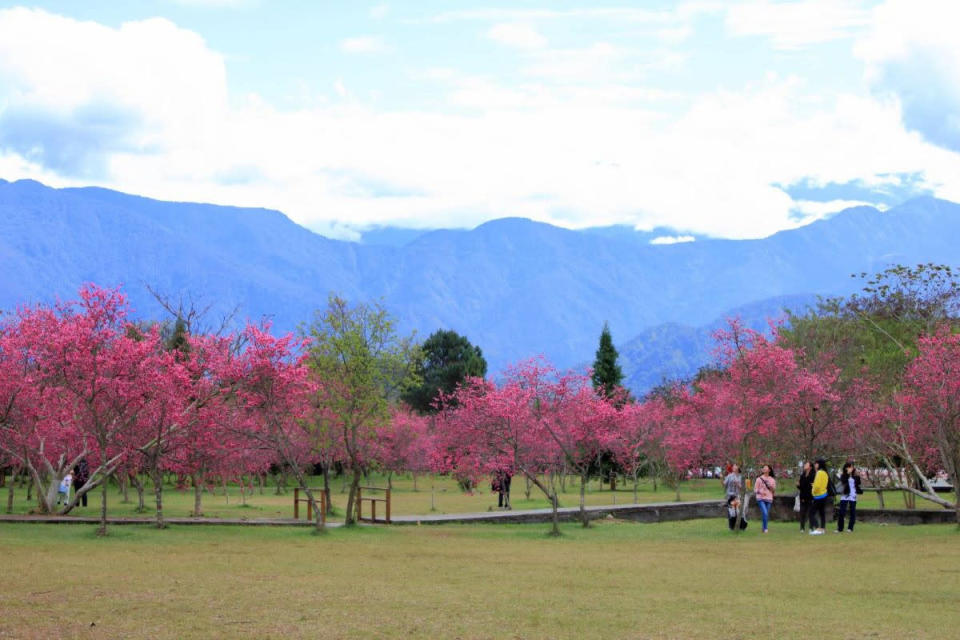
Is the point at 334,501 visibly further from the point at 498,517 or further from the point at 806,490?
the point at 806,490

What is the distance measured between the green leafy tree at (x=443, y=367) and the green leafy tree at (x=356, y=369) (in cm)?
6030

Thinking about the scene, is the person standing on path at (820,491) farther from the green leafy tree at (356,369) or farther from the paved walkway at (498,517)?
the green leafy tree at (356,369)

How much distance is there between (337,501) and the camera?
51.9m

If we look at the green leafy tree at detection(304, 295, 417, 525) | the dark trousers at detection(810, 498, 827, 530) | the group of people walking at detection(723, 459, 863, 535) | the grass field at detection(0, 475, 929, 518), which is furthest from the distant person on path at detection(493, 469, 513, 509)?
the dark trousers at detection(810, 498, 827, 530)

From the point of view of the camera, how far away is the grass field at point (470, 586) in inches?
539

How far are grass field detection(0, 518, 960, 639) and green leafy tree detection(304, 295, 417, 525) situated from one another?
13.3 feet

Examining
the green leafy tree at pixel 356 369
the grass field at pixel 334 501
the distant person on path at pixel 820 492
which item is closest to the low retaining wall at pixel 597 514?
the grass field at pixel 334 501

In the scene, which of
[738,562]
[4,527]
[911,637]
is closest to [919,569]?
[738,562]

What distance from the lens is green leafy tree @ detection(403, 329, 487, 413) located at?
319 ft

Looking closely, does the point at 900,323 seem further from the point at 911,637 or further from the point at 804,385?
the point at 911,637

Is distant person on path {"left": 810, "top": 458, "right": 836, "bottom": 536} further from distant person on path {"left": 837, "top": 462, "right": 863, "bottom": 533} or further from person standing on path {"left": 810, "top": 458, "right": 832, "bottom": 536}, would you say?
distant person on path {"left": 837, "top": 462, "right": 863, "bottom": 533}

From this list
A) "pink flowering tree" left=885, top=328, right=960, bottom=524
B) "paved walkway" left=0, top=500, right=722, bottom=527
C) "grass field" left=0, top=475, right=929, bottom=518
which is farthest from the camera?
"grass field" left=0, top=475, right=929, bottom=518

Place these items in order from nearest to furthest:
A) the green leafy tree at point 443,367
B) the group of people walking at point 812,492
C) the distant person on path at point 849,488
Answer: the distant person on path at point 849,488, the group of people walking at point 812,492, the green leafy tree at point 443,367

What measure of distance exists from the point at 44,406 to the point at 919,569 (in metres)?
25.0
